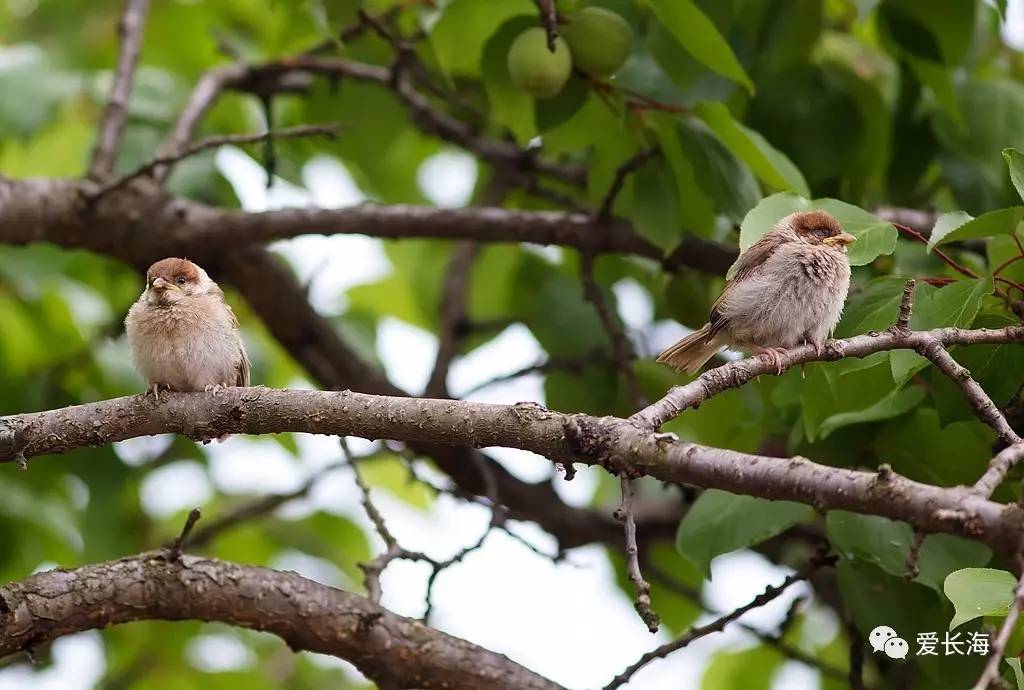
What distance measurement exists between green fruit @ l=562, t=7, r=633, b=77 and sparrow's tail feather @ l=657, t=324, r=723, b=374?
97 centimetres

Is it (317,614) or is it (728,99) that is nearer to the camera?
(317,614)

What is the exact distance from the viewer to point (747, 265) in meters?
4.64

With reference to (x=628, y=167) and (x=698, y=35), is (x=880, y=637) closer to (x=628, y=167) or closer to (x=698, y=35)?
(x=628, y=167)

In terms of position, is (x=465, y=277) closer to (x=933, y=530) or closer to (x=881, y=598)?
(x=881, y=598)

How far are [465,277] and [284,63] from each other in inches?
60.0

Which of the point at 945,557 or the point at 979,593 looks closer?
the point at 979,593

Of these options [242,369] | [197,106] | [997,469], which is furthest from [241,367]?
[997,469]

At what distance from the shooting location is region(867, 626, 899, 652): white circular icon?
4336 mm

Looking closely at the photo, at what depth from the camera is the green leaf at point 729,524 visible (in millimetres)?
4070

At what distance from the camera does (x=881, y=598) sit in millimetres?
4410

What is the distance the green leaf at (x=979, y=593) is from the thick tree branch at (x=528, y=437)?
279 millimetres

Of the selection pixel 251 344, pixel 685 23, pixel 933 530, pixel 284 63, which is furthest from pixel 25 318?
pixel 933 530

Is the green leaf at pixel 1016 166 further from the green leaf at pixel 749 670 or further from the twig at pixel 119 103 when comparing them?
the twig at pixel 119 103

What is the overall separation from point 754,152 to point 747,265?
0.47 metres
